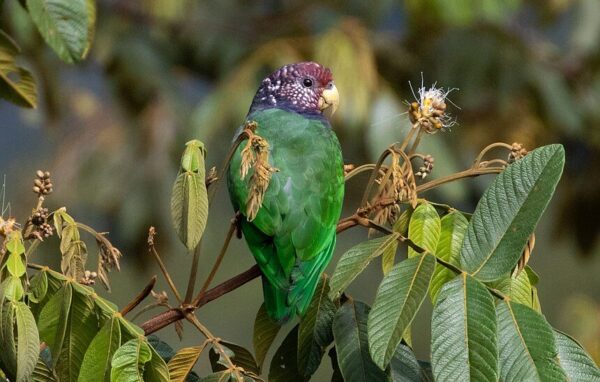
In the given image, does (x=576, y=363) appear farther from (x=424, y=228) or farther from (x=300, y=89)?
(x=300, y=89)

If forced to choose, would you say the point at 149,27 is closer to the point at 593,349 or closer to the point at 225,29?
the point at 225,29

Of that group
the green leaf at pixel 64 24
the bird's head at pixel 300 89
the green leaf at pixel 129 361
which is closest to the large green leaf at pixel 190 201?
the green leaf at pixel 129 361

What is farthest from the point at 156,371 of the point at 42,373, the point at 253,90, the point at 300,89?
the point at 253,90

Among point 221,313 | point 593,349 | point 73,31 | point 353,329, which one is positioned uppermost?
point 73,31

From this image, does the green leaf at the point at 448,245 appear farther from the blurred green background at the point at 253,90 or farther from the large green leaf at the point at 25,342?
the blurred green background at the point at 253,90

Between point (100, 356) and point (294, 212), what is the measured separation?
0.57m

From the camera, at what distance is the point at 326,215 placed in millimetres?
1735

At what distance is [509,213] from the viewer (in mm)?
1275

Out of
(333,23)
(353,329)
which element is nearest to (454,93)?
(333,23)

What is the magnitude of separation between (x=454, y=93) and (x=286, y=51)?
3.17ft

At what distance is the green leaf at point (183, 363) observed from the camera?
1328 millimetres

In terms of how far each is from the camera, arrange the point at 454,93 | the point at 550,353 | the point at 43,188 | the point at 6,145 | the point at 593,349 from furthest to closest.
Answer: the point at 6,145, the point at 454,93, the point at 593,349, the point at 43,188, the point at 550,353

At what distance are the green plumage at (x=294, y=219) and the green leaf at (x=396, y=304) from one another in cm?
32

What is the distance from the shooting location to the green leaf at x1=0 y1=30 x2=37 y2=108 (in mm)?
1742
